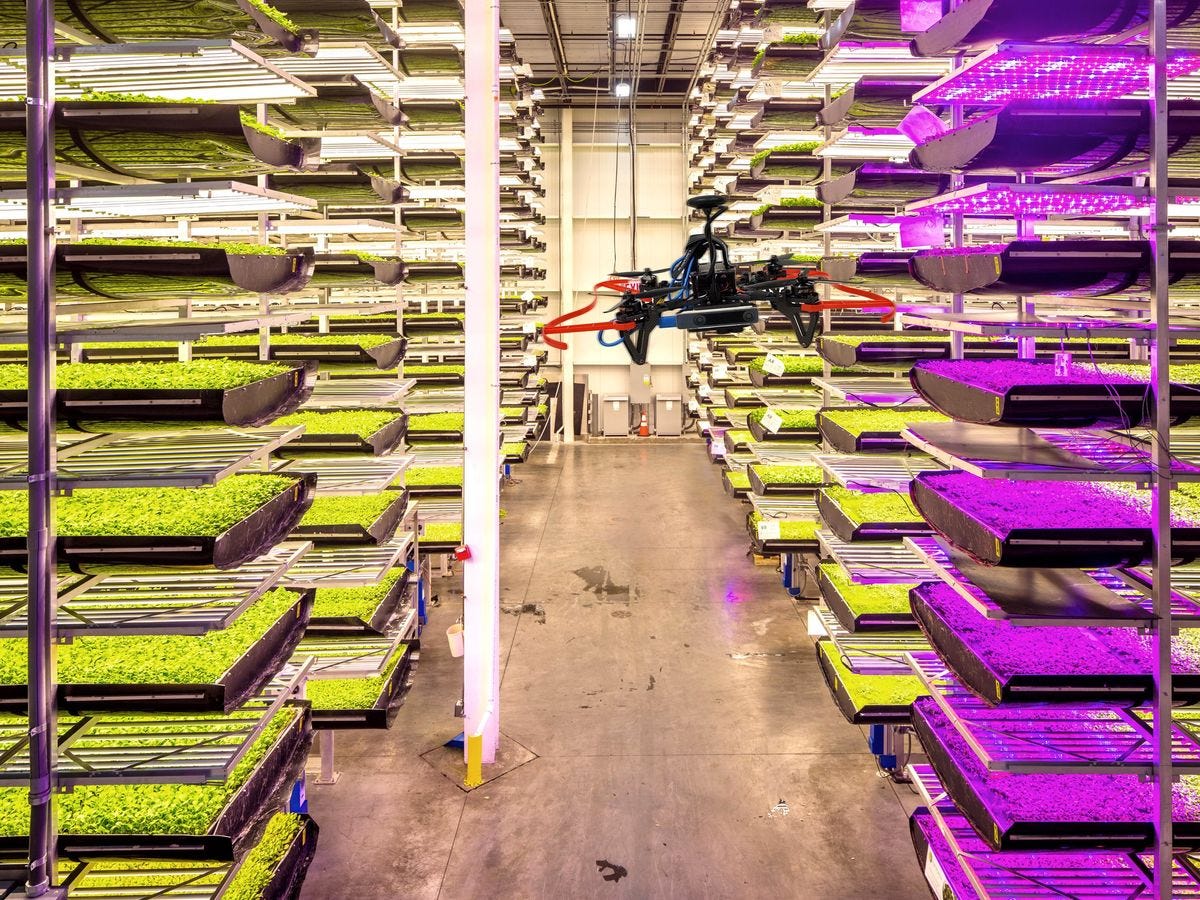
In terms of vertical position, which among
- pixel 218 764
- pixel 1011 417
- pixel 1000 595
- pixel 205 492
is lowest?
pixel 218 764

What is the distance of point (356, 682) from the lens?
16.8 ft

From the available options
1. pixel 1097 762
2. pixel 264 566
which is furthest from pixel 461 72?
pixel 1097 762

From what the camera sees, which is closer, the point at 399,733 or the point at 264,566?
the point at 264,566

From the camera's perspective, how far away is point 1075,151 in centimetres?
296

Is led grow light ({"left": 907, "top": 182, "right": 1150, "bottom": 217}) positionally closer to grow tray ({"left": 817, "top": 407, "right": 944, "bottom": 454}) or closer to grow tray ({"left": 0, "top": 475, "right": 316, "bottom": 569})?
grow tray ({"left": 817, "top": 407, "right": 944, "bottom": 454})

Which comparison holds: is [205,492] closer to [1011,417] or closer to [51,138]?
[51,138]

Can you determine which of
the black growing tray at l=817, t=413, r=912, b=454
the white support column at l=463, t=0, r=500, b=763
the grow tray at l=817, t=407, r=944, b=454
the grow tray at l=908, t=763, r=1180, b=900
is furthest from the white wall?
the grow tray at l=908, t=763, r=1180, b=900

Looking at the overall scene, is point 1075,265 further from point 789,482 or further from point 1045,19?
point 789,482

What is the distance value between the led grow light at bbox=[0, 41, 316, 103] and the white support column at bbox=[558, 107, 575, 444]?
1373 cm

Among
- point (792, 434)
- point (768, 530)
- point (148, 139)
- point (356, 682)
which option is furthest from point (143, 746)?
point (792, 434)

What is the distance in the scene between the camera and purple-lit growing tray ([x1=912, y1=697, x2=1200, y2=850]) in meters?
2.86

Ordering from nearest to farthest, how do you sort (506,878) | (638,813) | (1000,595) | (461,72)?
1. (1000,595)
2. (506,878)
3. (638,813)
4. (461,72)

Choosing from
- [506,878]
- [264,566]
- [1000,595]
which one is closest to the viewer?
[1000,595]

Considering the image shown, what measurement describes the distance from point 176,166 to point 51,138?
0.63m
